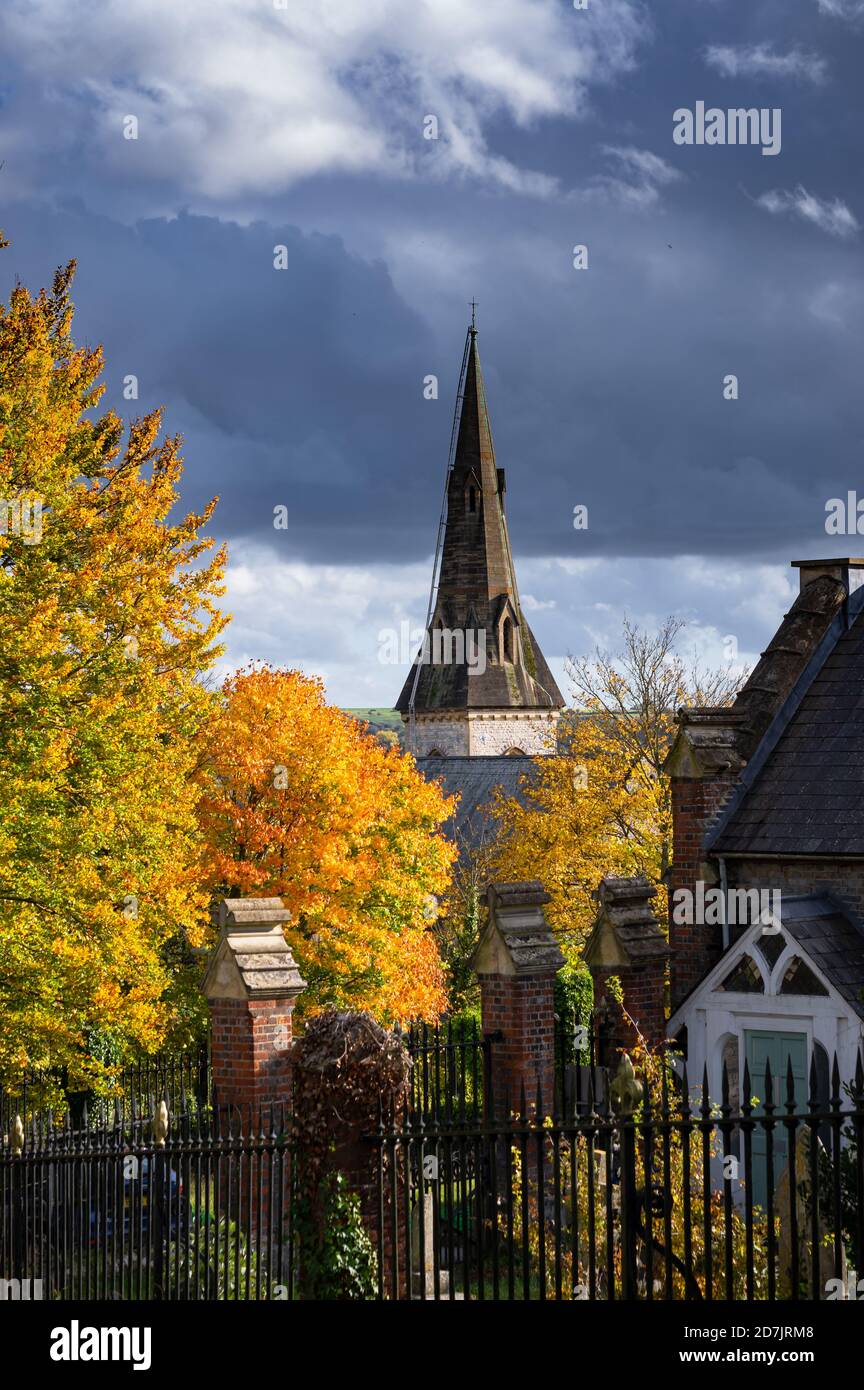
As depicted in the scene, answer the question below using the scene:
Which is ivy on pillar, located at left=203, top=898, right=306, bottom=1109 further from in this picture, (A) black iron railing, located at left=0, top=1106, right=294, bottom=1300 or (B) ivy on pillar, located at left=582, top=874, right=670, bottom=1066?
(B) ivy on pillar, located at left=582, top=874, right=670, bottom=1066

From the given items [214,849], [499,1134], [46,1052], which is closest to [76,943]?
[46,1052]

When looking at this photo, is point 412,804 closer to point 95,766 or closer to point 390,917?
point 390,917

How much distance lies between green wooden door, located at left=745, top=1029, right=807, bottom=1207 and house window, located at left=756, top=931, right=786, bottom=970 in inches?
32.8

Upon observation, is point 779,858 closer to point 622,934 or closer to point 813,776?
point 813,776

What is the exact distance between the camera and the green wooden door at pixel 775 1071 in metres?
16.7

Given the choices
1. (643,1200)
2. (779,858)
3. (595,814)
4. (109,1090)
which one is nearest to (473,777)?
(595,814)

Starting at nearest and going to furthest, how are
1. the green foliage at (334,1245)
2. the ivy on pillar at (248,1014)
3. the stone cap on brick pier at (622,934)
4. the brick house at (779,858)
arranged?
the green foliage at (334,1245) → the ivy on pillar at (248,1014) → the brick house at (779,858) → the stone cap on brick pier at (622,934)

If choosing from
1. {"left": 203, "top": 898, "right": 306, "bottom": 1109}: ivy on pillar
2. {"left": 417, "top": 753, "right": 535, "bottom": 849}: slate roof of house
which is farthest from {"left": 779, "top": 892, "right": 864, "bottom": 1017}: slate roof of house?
{"left": 417, "top": 753, "right": 535, "bottom": 849}: slate roof of house

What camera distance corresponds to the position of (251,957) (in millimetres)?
13367

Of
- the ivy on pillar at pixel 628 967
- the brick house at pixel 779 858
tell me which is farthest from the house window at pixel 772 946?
the ivy on pillar at pixel 628 967

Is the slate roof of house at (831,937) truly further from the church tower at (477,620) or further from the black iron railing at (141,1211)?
the church tower at (477,620)

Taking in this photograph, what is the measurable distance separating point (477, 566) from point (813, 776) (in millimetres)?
73172

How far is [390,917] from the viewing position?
101ft

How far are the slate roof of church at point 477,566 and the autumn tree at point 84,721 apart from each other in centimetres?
6292
